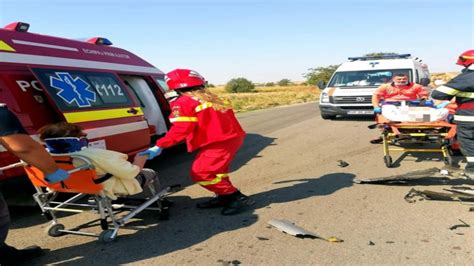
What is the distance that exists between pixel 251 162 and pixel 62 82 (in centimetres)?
371

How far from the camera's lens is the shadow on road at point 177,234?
4.00 meters

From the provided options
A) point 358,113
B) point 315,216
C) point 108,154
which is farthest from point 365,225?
point 358,113

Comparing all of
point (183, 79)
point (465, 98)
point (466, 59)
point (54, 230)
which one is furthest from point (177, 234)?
point (466, 59)

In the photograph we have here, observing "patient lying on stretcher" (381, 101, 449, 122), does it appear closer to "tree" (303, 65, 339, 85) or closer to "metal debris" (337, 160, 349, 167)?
"metal debris" (337, 160, 349, 167)

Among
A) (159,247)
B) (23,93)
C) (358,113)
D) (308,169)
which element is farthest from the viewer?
(358,113)

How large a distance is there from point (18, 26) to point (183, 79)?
2.54 meters

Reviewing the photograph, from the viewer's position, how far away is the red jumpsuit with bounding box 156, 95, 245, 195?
4.93 metres

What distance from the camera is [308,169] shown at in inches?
288

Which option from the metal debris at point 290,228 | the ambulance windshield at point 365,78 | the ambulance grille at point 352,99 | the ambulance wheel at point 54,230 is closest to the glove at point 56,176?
the ambulance wheel at point 54,230

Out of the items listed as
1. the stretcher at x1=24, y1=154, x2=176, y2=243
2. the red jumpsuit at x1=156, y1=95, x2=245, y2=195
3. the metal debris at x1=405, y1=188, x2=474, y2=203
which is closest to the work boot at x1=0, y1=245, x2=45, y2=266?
the stretcher at x1=24, y1=154, x2=176, y2=243

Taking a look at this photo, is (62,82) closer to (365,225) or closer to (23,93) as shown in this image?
(23,93)

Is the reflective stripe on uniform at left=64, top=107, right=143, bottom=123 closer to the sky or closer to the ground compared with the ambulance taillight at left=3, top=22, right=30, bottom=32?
closer to the ground

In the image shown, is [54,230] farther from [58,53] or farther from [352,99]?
[352,99]

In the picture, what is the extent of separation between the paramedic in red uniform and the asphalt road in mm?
372
